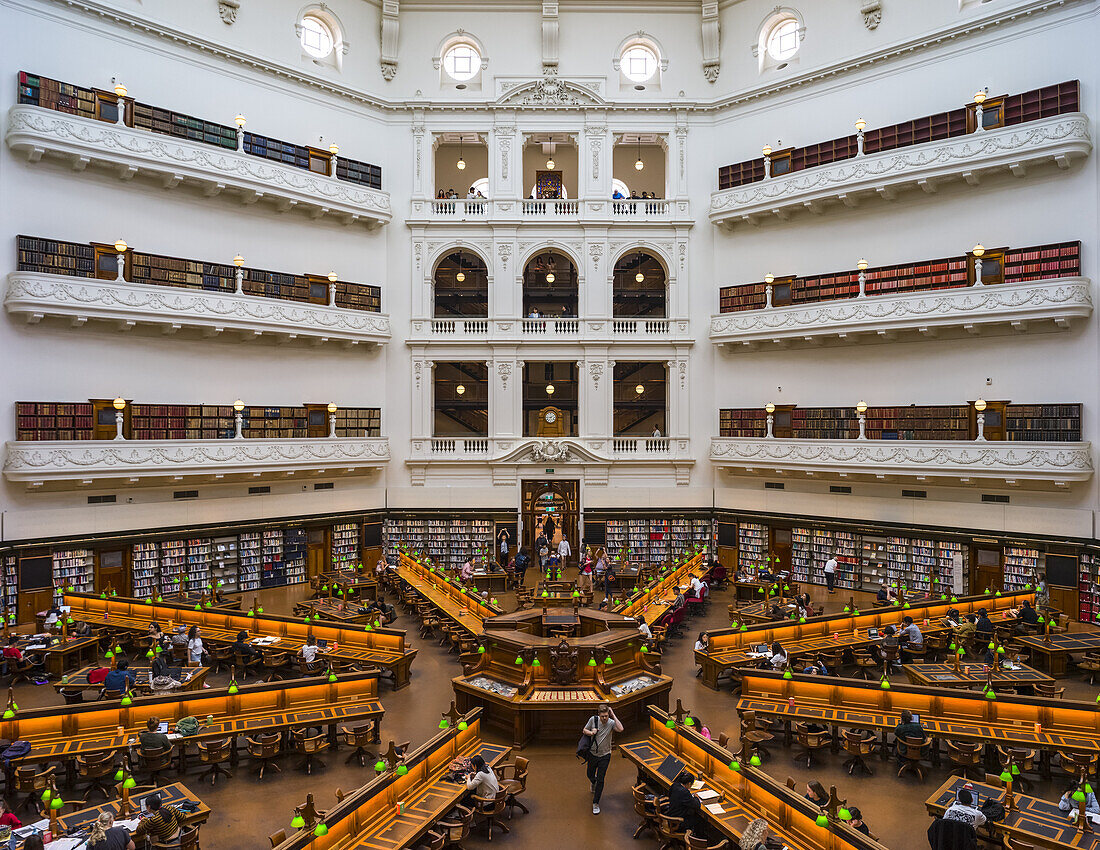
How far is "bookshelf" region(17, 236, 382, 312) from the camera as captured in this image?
56.5ft

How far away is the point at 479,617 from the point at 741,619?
225 inches

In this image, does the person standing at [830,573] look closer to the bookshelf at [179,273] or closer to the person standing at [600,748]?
the person standing at [600,748]

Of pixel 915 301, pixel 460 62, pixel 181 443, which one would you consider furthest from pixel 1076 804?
pixel 460 62

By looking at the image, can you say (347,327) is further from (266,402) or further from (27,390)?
(27,390)

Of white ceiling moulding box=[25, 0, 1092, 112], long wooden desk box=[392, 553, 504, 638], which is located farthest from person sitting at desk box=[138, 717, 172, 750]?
white ceiling moulding box=[25, 0, 1092, 112]

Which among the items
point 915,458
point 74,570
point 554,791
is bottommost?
point 554,791

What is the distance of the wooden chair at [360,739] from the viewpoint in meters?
10.1

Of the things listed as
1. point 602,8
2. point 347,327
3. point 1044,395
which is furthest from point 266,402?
point 1044,395

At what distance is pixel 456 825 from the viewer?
7.86 meters

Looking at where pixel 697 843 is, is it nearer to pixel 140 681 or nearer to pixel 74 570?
pixel 140 681

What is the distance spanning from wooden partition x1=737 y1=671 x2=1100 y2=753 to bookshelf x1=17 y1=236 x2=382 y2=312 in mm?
16403

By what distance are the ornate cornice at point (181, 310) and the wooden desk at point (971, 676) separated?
1702 cm

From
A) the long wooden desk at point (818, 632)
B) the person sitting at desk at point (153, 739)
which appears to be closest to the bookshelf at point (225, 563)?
the person sitting at desk at point (153, 739)

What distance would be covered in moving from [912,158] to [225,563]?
70.7ft
